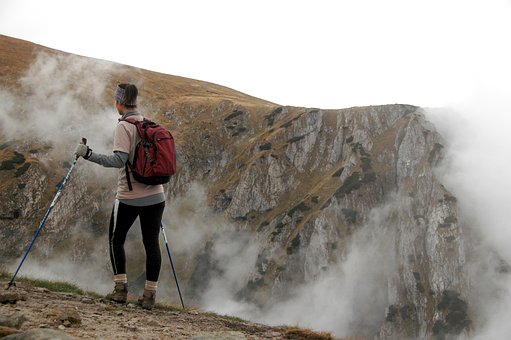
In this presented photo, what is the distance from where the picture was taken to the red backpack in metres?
7.82

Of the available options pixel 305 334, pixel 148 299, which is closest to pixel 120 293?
pixel 148 299

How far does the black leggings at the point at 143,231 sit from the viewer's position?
26.9 ft

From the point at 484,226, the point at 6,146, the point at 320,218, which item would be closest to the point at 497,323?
the point at 484,226

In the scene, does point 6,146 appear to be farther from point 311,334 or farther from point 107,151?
point 311,334

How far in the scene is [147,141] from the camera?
7.88 meters

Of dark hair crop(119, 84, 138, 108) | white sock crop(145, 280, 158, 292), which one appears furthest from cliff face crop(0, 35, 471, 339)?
dark hair crop(119, 84, 138, 108)

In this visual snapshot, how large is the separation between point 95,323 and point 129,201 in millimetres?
2442

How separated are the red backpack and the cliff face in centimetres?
6993

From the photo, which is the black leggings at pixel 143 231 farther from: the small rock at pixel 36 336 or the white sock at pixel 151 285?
the small rock at pixel 36 336

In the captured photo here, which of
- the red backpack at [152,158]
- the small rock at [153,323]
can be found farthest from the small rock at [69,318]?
the red backpack at [152,158]

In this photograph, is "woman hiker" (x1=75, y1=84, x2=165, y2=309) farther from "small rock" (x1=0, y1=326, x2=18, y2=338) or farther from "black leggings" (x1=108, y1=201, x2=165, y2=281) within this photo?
"small rock" (x1=0, y1=326, x2=18, y2=338)

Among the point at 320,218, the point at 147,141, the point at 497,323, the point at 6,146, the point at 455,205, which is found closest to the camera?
the point at 147,141

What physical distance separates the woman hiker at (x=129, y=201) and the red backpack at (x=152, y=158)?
0.17m

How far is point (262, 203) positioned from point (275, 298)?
24.3 metres
